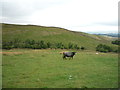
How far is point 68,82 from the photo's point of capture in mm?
13000

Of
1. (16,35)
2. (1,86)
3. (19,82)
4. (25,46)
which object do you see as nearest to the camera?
(1,86)

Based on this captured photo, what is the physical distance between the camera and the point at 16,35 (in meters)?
93.1

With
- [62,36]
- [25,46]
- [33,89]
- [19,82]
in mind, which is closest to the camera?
[33,89]

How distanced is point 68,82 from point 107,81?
3.45 m

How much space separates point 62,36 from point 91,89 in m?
90.0

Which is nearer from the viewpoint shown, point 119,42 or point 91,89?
point 91,89

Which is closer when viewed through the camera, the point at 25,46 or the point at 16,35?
the point at 25,46

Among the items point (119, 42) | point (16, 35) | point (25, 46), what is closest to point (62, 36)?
point (16, 35)

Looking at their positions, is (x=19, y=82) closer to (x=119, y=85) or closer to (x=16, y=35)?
(x=119, y=85)

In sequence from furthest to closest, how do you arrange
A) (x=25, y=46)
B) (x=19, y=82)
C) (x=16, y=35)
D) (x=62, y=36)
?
(x=62, y=36)
(x=16, y=35)
(x=25, y=46)
(x=19, y=82)

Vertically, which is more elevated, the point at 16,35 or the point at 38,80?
the point at 16,35

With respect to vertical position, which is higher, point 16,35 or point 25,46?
point 16,35

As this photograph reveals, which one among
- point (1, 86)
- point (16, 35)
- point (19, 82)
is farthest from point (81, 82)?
point (16, 35)

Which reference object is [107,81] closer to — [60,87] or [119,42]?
[60,87]
